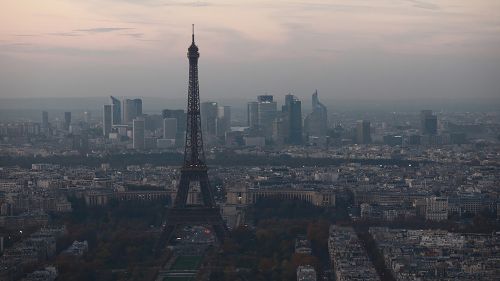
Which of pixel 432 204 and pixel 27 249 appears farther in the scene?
pixel 432 204

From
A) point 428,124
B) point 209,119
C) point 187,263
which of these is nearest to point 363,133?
point 428,124

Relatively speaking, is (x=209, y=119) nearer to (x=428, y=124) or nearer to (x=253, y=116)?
(x=253, y=116)

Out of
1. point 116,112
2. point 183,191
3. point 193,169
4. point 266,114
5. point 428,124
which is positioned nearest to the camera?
point 183,191

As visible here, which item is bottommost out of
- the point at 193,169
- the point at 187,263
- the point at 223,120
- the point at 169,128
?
the point at 187,263

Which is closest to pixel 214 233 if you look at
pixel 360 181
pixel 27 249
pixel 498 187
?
pixel 27 249

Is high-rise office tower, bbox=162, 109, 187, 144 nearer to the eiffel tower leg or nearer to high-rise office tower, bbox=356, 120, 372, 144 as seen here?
high-rise office tower, bbox=356, 120, 372, 144

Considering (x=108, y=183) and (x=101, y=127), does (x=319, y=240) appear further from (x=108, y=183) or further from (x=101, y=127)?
(x=101, y=127)
